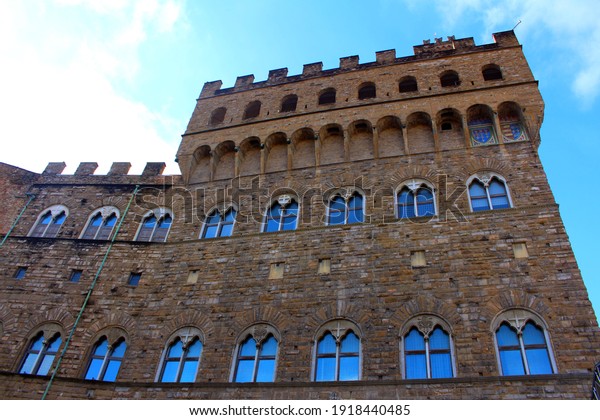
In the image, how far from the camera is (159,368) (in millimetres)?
10398

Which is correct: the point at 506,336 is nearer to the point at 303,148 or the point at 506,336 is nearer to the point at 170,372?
the point at 170,372

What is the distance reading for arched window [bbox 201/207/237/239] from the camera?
13.1 meters

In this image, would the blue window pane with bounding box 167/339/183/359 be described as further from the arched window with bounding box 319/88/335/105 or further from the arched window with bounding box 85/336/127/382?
the arched window with bounding box 319/88/335/105

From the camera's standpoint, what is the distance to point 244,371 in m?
9.95

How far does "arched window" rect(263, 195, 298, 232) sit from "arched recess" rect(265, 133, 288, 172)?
4.56 ft

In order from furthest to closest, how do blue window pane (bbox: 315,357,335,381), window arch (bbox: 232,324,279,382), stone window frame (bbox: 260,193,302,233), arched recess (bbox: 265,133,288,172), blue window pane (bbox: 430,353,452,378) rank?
1. arched recess (bbox: 265,133,288,172)
2. stone window frame (bbox: 260,193,302,233)
3. window arch (bbox: 232,324,279,382)
4. blue window pane (bbox: 315,357,335,381)
5. blue window pane (bbox: 430,353,452,378)

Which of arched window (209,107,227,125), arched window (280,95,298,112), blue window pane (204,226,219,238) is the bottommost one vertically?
blue window pane (204,226,219,238)

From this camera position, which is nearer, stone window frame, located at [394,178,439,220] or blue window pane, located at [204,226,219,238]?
stone window frame, located at [394,178,439,220]

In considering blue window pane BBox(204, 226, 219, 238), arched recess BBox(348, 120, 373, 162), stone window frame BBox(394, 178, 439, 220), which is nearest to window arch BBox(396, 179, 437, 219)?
stone window frame BBox(394, 178, 439, 220)

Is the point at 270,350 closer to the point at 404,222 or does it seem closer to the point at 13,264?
the point at 404,222

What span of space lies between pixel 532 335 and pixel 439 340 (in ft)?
5.43

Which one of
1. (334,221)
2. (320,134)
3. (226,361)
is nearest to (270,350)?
(226,361)

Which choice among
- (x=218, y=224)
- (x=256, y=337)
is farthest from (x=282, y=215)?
(x=256, y=337)

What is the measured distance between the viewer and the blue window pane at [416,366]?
9.00 meters
